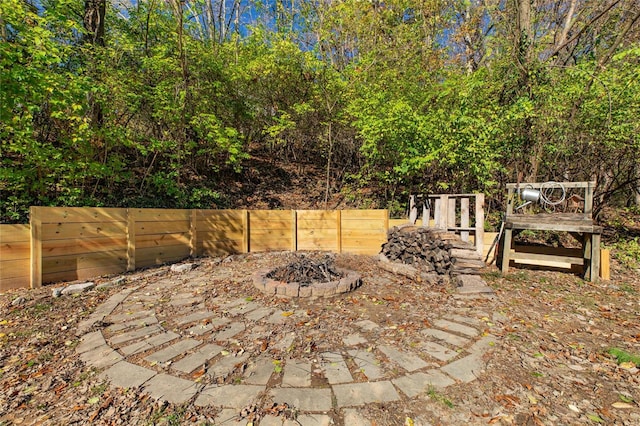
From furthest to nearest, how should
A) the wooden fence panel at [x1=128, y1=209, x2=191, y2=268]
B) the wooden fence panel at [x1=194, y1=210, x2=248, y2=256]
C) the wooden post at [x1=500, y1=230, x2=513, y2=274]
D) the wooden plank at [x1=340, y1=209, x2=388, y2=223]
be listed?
1. the wooden plank at [x1=340, y1=209, x2=388, y2=223]
2. the wooden fence panel at [x1=194, y1=210, x2=248, y2=256]
3. the wooden fence panel at [x1=128, y1=209, x2=191, y2=268]
4. the wooden post at [x1=500, y1=230, x2=513, y2=274]

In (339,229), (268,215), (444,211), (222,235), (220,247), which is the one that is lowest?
(220,247)

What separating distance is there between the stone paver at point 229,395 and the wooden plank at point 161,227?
3.79 meters

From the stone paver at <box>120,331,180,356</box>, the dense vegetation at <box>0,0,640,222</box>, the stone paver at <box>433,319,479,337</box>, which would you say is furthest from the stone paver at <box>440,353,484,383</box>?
the dense vegetation at <box>0,0,640,222</box>

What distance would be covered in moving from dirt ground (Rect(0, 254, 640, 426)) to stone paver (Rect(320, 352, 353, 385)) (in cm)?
18

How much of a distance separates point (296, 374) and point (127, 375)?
1.12 m

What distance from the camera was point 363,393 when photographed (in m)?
1.65

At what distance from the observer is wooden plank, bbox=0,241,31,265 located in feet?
10.9

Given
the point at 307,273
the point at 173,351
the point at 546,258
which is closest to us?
the point at 173,351

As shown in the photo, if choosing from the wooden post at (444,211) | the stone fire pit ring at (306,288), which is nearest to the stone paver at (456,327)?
the stone fire pit ring at (306,288)

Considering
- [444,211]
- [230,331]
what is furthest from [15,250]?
[444,211]

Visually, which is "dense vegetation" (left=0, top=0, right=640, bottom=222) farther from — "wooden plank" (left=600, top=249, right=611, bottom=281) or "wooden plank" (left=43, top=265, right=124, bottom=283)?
"wooden plank" (left=600, top=249, right=611, bottom=281)

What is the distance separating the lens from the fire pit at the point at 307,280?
325cm

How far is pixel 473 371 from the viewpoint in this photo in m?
1.89

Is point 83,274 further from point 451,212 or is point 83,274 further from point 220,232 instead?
point 451,212
